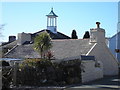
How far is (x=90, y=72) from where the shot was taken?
73.4 ft

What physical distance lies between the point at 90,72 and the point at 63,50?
7.40m

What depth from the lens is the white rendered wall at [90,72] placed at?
21.2 meters

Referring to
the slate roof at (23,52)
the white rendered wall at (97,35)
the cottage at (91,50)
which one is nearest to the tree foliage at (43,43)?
the cottage at (91,50)

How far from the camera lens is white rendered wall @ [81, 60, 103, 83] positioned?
21.2 m

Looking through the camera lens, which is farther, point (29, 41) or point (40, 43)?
point (29, 41)

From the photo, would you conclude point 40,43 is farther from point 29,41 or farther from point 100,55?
point 29,41

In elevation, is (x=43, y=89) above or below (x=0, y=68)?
below

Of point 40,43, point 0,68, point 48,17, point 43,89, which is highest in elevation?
point 48,17

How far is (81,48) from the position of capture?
92.9 ft

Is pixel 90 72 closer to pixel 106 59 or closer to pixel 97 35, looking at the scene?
pixel 97 35

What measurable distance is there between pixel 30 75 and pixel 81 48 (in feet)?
37.2

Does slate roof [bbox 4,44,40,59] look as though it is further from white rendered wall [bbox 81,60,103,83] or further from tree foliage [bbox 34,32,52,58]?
white rendered wall [bbox 81,60,103,83]

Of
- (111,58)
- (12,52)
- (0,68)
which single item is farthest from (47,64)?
(12,52)

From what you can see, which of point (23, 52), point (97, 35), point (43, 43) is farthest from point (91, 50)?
point (23, 52)
